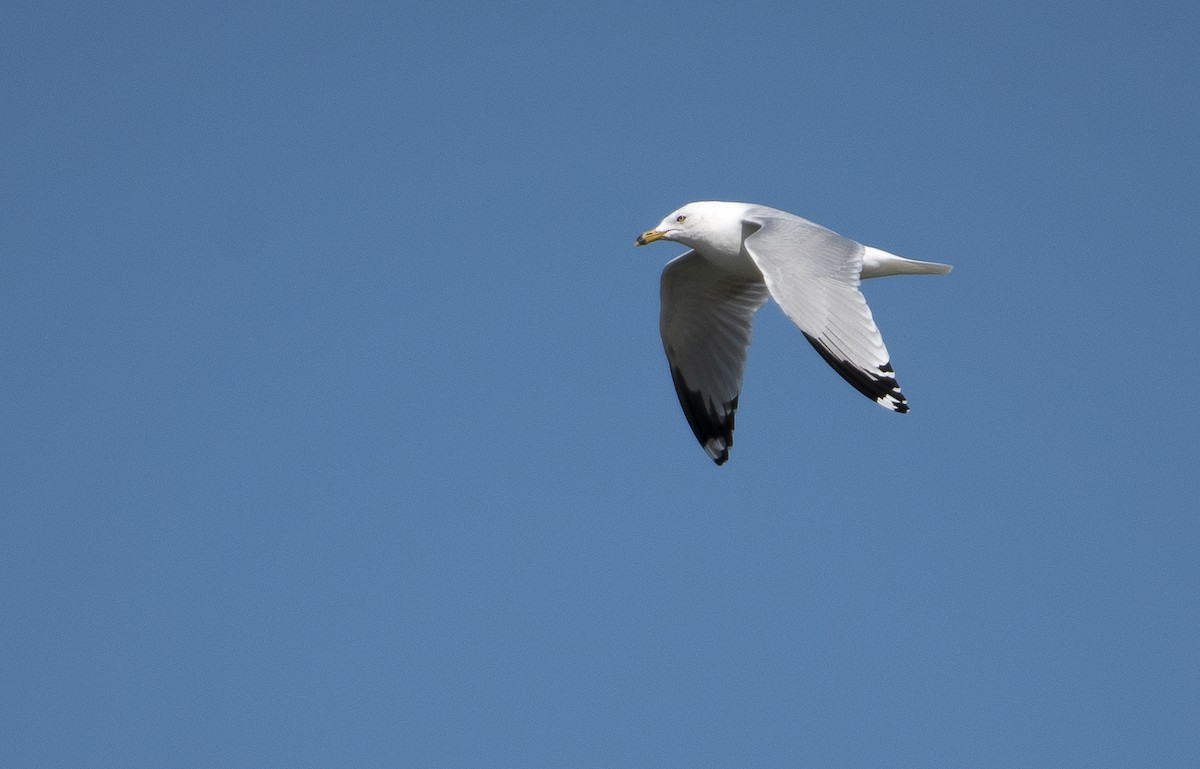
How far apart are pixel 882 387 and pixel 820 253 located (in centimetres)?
93

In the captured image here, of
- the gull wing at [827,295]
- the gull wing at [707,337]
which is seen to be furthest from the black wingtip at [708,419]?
the gull wing at [827,295]

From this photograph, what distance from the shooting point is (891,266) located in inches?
304

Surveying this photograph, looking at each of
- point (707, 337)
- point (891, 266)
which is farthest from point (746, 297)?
point (891, 266)

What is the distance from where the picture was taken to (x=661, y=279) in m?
8.67

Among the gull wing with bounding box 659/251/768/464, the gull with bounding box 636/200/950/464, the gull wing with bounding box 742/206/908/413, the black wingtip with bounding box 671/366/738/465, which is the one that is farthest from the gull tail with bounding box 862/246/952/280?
the black wingtip with bounding box 671/366/738/465

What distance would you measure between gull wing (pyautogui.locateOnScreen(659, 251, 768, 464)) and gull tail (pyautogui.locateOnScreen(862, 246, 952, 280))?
3.13 ft

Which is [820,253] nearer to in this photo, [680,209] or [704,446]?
[680,209]

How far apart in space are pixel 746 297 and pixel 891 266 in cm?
112

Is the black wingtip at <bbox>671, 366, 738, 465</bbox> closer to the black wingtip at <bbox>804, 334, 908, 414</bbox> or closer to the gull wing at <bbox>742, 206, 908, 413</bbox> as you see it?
the gull wing at <bbox>742, 206, 908, 413</bbox>

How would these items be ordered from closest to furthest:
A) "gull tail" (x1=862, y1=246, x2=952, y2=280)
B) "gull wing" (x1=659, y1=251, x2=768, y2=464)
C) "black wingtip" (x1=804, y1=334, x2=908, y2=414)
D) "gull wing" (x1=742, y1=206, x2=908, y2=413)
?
1. "black wingtip" (x1=804, y1=334, x2=908, y2=414)
2. "gull wing" (x1=742, y1=206, x2=908, y2=413)
3. "gull tail" (x1=862, y1=246, x2=952, y2=280)
4. "gull wing" (x1=659, y1=251, x2=768, y2=464)

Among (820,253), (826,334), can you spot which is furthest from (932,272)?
(826,334)

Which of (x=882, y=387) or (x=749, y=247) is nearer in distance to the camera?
(x=882, y=387)

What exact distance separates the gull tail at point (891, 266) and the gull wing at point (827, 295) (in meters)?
0.17

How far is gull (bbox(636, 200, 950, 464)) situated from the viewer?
Result: 661 cm
